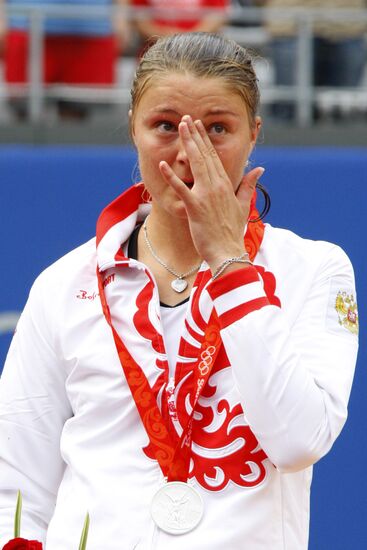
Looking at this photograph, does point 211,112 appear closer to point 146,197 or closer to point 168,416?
point 146,197

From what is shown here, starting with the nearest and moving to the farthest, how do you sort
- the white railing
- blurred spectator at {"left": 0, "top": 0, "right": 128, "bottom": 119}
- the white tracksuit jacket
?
1. the white tracksuit jacket
2. the white railing
3. blurred spectator at {"left": 0, "top": 0, "right": 128, "bottom": 119}

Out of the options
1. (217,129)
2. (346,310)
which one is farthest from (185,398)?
(217,129)

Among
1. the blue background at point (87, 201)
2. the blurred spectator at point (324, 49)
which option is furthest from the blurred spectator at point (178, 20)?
the blue background at point (87, 201)

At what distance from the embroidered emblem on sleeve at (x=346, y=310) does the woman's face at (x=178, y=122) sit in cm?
26

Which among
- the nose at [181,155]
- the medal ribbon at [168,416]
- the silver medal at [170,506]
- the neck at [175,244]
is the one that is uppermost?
the nose at [181,155]

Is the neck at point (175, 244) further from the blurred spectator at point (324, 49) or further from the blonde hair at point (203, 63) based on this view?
the blurred spectator at point (324, 49)

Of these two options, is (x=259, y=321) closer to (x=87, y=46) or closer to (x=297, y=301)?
(x=297, y=301)

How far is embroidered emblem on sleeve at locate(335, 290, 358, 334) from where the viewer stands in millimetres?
1979

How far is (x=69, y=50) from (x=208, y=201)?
285 cm

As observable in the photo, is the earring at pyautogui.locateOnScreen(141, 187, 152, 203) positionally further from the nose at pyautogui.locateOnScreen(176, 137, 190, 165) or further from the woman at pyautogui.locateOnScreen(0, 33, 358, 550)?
the nose at pyautogui.locateOnScreen(176, 137, 190, 165)

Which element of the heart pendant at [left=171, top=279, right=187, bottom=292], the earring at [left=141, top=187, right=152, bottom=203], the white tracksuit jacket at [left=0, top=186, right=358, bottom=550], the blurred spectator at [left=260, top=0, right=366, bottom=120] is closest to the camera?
the white tracksuit jacket at [left=0, top=186, right=358, bottom=550]

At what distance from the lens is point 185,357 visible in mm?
1979

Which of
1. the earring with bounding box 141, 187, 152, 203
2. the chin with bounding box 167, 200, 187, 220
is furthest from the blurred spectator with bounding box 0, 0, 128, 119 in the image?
the chin with bounding box 167, 200, 187, 220

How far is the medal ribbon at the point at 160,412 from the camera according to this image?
6.19 ft
